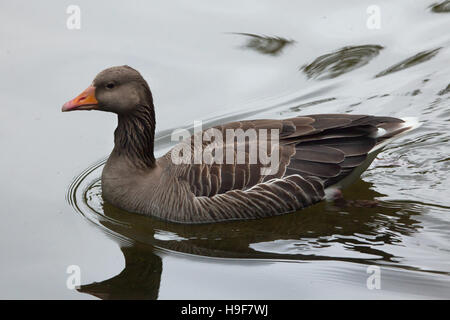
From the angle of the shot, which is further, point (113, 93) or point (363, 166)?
point (363, 166)

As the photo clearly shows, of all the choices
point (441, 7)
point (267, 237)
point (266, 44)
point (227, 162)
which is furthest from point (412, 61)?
point (267, 237)

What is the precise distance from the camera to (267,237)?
805cm

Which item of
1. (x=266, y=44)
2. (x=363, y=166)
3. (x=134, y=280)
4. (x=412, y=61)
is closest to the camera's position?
(x=134, y=280)

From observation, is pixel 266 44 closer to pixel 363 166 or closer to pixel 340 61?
pixel 340 61

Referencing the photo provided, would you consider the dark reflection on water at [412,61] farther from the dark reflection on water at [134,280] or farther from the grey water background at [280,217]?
the dark reflection on water at [134,280]

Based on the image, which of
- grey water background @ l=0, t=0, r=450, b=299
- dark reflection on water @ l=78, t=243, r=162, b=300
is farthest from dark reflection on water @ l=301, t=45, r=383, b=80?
dark reflection on water @ l=78, t=243, r=162, b=300

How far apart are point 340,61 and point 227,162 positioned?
4.74 metres

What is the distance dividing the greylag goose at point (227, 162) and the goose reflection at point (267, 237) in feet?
0.55

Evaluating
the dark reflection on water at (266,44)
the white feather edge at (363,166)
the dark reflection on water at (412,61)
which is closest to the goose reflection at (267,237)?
the white feather edge at (363,166)

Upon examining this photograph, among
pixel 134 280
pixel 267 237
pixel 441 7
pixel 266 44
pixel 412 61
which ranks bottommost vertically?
pixel 134 280

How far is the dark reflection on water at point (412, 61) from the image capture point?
11977mm

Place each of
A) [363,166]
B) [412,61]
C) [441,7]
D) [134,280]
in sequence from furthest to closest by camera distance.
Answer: [441,7] → [412,61] → [363,166] → [134,280]

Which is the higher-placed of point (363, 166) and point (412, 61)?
point (412, 61)

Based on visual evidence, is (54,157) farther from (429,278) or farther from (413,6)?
(413,6)
